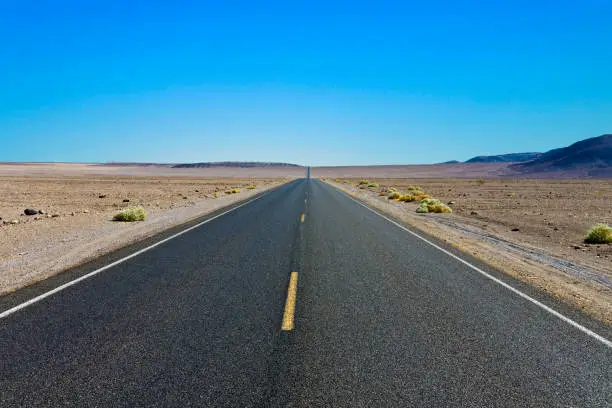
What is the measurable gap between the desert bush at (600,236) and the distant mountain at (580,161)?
134007 millimetres

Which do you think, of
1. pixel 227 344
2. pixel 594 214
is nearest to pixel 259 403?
pixel 227 344

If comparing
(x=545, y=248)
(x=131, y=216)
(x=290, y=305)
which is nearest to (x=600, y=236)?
(x=545, y=248)

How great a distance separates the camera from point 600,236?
13875 millimetres

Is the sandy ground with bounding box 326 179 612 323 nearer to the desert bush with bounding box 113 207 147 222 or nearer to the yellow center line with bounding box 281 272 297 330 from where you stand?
the yellow center line with bounding box 281 272 297 330

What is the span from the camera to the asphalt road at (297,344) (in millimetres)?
3707

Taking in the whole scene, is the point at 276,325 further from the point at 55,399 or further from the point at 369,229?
the point at 369,229

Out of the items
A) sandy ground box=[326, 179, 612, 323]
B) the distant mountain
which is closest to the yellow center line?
sandy ground box=[326, 179, 612, 323]

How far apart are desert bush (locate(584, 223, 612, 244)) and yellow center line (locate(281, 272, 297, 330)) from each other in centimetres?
1157

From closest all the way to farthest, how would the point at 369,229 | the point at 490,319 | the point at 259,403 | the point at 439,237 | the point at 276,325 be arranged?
the point at 259,403 → the point at 276,325 → the point at 490,319 → the point at 439,237 → the point at 369,229

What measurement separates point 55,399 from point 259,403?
5.75ft

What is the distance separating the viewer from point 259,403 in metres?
3.52

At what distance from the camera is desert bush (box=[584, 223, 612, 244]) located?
13.8 m

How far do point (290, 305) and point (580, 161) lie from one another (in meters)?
174

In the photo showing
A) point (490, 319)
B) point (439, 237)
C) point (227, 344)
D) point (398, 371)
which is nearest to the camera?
point (398, 371)
